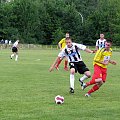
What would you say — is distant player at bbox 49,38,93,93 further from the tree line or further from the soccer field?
the tree line

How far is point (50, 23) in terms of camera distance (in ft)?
320

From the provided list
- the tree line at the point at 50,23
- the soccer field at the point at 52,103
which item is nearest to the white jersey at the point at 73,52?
the soccer field at the point at 52,103

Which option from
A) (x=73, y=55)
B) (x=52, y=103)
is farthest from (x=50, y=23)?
(x=52, y=103)

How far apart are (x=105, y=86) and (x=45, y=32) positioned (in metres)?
82.0

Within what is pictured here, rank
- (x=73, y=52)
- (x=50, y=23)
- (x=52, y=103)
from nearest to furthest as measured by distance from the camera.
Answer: (x=52, y=103) → (x=73, y=52) → (x=50, y=23)

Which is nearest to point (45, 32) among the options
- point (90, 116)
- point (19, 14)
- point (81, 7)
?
point (19, 14)

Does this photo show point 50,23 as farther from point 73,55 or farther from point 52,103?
point 52,103

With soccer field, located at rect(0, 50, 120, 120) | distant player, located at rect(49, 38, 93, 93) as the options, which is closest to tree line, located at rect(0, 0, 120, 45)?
soccer field, located at rect(0, 50, 120, 120)

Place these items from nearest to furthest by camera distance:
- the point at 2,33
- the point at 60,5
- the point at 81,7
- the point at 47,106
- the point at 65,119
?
the point at 65,119
the point at 47,106
the point at 2,33
the point at 60,5
the point at 81,7

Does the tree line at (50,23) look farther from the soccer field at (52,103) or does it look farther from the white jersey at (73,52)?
the white jersey at (73,52)

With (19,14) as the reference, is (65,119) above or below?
below

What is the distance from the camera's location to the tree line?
93.4 meters

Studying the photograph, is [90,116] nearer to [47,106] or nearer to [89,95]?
[47,106]

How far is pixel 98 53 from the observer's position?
43.1 feet
